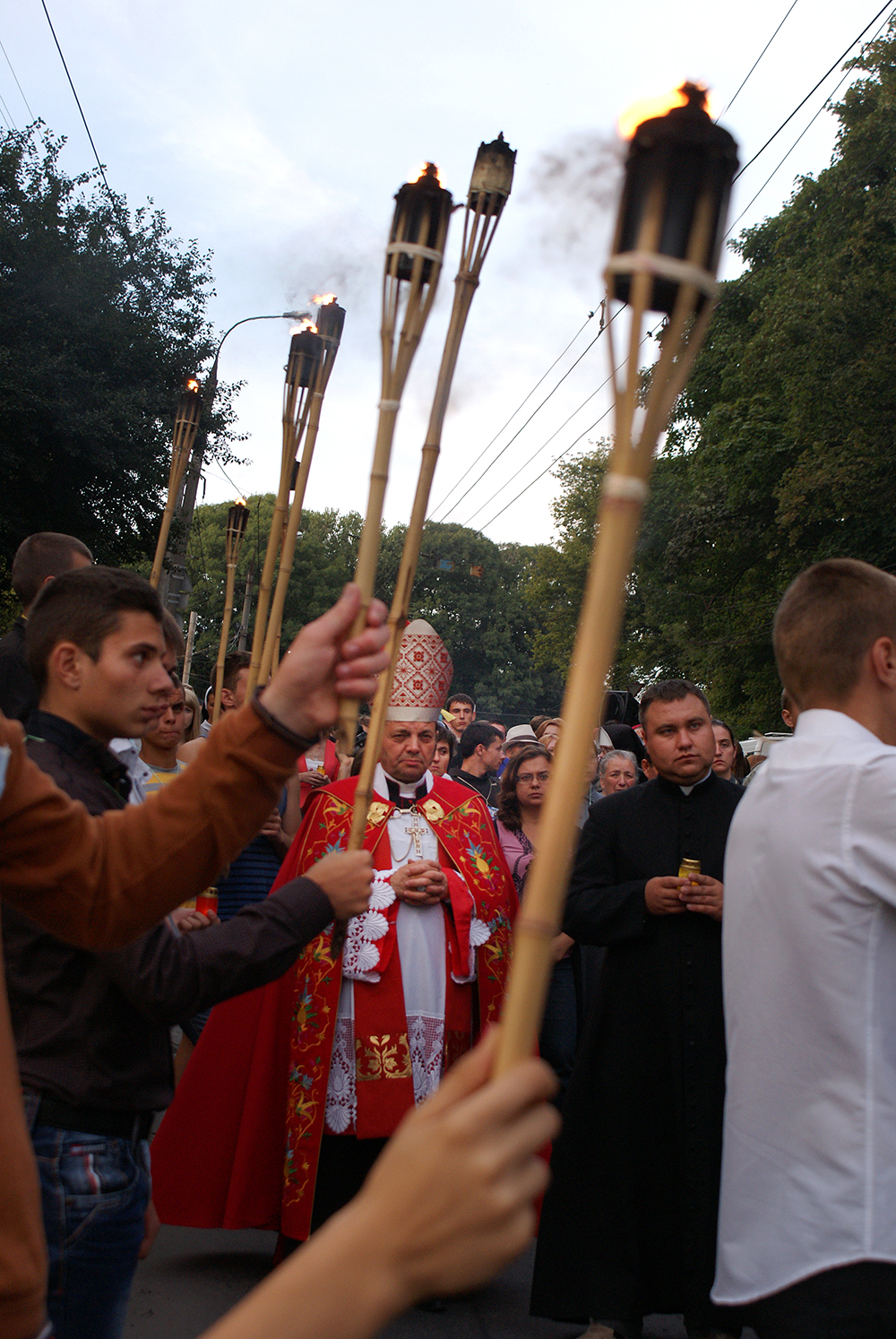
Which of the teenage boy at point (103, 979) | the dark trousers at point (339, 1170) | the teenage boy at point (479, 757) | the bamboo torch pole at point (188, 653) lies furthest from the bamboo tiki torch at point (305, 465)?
the bamboo torch pole at point (188, 653)

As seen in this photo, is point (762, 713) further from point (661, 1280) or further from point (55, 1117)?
point (55, 1117)

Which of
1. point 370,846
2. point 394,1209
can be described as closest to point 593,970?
point 370,846

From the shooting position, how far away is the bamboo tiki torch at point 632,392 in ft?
2.95

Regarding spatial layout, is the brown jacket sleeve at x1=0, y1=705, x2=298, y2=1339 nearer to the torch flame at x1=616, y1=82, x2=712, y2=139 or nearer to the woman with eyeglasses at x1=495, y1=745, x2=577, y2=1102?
the torch flame at x1=616, y1=82, x2=712, y2=139

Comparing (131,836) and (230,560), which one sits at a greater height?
(230,560)

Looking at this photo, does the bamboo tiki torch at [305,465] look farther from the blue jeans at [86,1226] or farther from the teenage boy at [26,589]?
the teenage boy at [26,589]

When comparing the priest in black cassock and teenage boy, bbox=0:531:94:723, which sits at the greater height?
teenage boy, bbox=0:531:94:723

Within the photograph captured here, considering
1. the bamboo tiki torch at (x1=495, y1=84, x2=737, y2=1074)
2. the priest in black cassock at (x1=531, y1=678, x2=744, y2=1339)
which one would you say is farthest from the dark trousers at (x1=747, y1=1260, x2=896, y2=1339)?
the priest in black cassock at (x1=531, y1=678, x2=744, y2=1339)

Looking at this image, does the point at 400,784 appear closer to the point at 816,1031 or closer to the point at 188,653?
the point at 816,1031

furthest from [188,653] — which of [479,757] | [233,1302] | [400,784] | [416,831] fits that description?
[233,1302]

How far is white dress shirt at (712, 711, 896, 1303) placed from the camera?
206cm

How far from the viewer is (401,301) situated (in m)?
1.77

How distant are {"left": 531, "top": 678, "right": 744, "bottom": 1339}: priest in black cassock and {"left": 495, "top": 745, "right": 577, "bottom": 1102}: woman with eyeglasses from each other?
3.80 feet

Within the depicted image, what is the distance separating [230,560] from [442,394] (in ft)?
9.54
